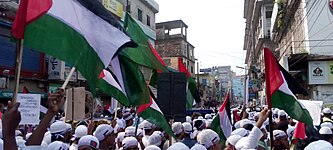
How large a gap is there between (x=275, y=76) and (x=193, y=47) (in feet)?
190

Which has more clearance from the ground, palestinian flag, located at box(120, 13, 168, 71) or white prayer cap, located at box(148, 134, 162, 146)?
palestinian flag, located at box(120, 13, 168, 71)

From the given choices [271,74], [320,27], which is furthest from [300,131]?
[320,27]

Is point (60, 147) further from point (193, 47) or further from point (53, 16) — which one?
point (193, 47)

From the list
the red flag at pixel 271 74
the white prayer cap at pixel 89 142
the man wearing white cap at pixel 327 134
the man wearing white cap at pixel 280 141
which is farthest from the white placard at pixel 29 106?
the man wearing white cap at pixel 327 134

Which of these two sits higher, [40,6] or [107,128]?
[40,6]

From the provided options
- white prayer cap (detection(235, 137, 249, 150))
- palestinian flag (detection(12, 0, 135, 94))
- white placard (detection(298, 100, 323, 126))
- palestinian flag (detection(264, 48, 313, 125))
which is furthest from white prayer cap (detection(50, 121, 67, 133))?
white placard (detection(298, 100, 323, 126))

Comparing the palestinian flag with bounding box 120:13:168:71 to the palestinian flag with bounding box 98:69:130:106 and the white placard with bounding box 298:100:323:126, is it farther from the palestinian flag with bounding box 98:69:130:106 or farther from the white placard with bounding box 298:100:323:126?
the white placard with bounding box 298:100:323:126

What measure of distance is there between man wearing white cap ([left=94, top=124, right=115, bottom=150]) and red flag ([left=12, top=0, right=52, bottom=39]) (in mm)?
2357

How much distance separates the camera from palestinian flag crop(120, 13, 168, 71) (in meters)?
4.96

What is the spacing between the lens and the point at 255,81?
147ft

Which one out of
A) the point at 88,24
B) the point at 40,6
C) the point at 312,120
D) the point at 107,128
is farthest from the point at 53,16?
the point at 312,120

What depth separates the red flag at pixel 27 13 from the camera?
309cm

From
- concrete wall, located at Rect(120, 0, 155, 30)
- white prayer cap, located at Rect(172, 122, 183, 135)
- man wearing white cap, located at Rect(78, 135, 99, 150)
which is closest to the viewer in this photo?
man wearing white cap, located at Rect(78, 135, 99, 150)

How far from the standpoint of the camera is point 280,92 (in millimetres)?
5090
